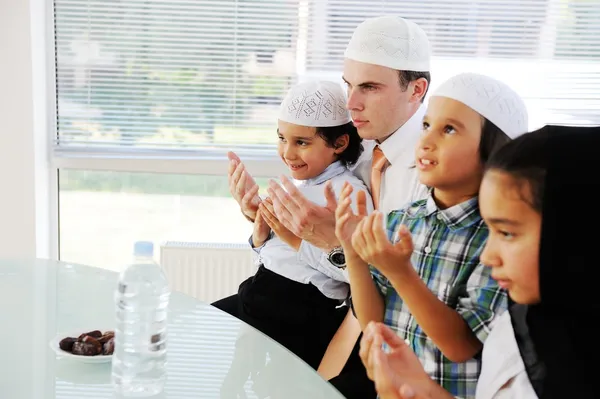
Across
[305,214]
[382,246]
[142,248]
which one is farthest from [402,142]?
[142,248]

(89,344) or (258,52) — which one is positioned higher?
(258,52)

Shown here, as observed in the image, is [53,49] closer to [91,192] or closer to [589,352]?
[91,192]

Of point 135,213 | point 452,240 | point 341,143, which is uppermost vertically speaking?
point 341,143

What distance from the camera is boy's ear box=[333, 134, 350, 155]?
7.43ft

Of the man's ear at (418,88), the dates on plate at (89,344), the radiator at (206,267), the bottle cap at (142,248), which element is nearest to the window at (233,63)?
the radiator at (206,267)

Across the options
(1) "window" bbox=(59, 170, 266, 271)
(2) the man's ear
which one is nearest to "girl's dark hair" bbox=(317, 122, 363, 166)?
(2) the man's ear

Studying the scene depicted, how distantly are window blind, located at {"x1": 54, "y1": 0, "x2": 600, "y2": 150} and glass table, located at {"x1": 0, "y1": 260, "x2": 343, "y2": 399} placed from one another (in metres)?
1.52

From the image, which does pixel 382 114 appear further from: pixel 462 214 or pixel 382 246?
pixel 382 246

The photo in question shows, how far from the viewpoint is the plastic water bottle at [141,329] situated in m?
1.37

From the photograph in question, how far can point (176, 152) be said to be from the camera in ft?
11.3

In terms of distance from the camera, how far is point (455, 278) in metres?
1.53

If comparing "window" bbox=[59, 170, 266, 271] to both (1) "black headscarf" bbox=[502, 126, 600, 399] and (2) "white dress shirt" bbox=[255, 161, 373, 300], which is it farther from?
(1) "black headscarf" bbox=[502, 126, 600, 399]

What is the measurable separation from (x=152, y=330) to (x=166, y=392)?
7.6 inches

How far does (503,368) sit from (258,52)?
2.34 metres
